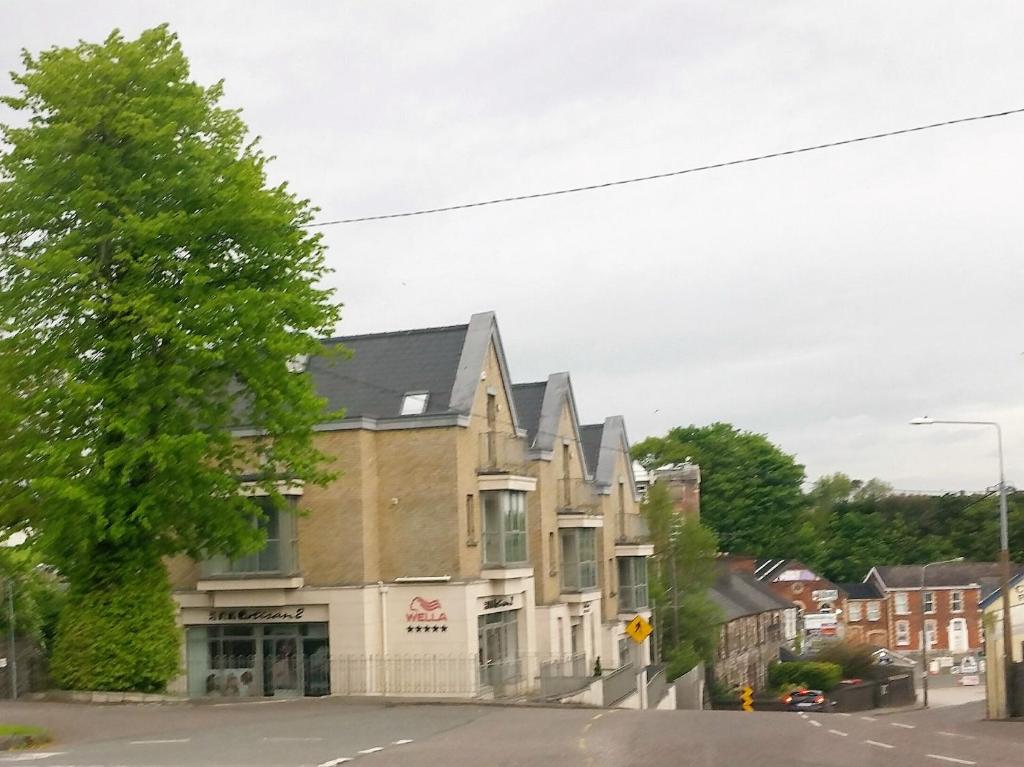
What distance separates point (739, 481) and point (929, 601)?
17688mm

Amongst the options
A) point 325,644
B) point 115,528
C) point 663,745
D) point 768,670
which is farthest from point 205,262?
point 768,670

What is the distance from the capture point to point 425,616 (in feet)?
117

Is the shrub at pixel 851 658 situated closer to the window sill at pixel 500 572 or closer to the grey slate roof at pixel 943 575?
the grey slate roof at pixel 943 575

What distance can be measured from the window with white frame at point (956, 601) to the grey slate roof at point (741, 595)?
2162cm

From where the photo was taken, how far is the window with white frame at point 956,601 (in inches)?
4254

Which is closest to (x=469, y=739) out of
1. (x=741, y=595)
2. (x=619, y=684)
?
Answer: (x=619, y=684)

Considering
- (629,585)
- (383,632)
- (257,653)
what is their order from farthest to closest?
(629,585) → (257,653) → (383,632)

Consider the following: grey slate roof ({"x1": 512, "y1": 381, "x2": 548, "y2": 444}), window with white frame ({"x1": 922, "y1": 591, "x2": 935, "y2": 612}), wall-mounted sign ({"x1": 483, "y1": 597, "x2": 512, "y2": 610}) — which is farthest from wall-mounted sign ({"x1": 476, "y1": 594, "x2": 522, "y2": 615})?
window with white frame ({"x1": 922, "y1": 591, "x2": 935, "y2": 612})

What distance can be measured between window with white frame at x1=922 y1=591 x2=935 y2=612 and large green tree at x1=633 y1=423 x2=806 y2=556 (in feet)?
38.3

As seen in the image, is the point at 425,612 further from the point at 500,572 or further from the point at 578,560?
the point at 578,560

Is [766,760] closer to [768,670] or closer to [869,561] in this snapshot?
[768,670]

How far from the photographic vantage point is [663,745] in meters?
18.3

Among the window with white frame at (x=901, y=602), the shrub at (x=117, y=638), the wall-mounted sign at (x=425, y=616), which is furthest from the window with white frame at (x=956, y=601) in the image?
the shrub at (x=117, y=638)

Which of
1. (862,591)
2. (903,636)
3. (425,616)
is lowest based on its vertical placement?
(903,636)
